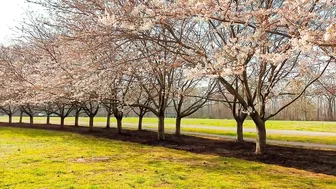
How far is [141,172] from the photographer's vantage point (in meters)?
6.98

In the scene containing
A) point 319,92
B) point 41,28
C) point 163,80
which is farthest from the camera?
point 41,28

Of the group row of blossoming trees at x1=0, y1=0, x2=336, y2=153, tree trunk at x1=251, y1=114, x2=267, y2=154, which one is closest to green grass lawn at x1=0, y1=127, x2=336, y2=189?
tree trunk at x1=251, y1=114, x2=267, y2=154

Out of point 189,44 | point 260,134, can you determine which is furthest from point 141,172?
point 260,134

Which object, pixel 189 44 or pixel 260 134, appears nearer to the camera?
pixel 189 44

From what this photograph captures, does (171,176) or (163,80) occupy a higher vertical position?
(163,80)

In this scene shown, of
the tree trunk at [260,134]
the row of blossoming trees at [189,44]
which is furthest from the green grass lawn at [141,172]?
the row of blossoming trees at [189,44]

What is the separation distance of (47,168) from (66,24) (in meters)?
4.09

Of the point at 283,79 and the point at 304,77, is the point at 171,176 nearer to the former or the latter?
the point at 304,77

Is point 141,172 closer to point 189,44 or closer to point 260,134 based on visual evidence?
point 189,44

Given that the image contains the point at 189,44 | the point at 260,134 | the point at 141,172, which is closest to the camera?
the point at 141,172

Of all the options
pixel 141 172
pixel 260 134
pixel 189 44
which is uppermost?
pixel 189 44

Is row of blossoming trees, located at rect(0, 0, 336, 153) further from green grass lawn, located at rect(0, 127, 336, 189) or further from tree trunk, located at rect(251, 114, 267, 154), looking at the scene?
green grass lawn, located at rect(0, 127, 336, 189)

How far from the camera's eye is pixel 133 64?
33.8 feet

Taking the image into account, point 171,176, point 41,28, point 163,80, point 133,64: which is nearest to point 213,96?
point 163,80
